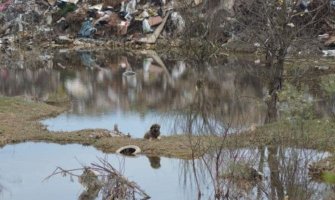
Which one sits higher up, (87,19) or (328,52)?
(87,19)

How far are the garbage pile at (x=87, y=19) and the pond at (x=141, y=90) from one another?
4.46 meters

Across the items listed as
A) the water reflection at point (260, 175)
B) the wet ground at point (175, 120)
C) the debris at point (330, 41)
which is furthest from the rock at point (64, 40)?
the water reflection at point (260, 175)

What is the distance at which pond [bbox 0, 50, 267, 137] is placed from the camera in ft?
44.4

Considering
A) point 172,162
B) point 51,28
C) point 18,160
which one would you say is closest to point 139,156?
point 172,162

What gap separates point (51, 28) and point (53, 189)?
28286mm

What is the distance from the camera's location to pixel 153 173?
954cm

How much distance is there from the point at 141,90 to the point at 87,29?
1657 cm

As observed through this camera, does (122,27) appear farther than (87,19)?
No

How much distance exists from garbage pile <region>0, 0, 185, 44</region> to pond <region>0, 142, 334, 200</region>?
22002 millimetres

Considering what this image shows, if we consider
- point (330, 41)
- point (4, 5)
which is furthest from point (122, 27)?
point (330, 41)

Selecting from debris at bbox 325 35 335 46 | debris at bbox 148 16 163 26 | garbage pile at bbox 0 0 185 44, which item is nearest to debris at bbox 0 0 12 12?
A: garbage pile at bbox 0 0 185 44

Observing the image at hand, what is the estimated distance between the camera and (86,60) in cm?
2794

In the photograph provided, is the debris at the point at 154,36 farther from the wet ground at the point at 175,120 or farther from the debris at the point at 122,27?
the wet ground at the point at 175,120

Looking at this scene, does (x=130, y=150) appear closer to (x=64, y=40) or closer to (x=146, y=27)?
(x=146, y=27)
